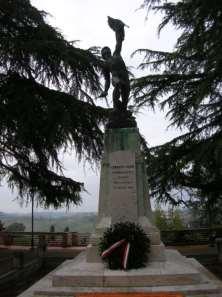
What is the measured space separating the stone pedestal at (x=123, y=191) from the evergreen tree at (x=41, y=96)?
73.1 inches

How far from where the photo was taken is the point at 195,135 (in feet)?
40.5

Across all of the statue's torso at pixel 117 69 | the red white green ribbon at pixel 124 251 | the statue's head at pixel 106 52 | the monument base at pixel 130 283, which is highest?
the statue's head at pixel 106 52

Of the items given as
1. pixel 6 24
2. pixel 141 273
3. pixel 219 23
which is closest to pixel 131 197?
pixel 141 273

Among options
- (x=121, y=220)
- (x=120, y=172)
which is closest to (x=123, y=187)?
(x=120, y=172)

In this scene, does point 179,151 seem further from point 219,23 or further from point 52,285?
point 52,285

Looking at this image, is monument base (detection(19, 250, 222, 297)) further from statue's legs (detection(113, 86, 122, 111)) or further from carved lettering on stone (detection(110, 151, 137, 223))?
statue's legs (detection(113, 86, 122, 111))

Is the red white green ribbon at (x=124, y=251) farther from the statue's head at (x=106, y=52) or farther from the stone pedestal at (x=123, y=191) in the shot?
the statue's head at (x=106, y=52)

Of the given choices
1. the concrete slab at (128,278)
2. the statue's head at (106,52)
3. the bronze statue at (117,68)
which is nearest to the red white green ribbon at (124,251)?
the concrete slab at (128,278)

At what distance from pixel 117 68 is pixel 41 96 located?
2728 mm

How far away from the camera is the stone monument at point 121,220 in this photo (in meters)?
6.54

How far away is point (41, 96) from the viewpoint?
11.1 metres

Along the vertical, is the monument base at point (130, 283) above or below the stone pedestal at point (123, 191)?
below

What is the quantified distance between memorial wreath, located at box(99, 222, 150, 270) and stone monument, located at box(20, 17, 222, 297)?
16 centimetres

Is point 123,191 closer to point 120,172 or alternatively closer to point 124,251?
point 120,172
